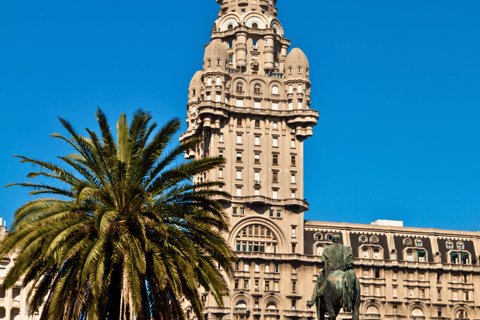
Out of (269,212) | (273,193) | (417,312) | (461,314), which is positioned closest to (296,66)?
(273,193)

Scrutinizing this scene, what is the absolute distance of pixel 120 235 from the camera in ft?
134

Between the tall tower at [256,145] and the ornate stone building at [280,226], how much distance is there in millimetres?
170

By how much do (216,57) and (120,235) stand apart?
93500 mm

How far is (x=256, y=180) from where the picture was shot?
128500mm

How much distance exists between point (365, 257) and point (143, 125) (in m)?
93.1

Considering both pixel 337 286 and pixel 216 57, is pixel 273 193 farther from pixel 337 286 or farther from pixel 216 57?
pixel 337 286

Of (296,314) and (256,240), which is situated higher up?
(256,240)

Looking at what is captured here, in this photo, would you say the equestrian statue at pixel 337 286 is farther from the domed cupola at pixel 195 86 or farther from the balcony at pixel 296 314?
the domed cupola at pixel 195 86

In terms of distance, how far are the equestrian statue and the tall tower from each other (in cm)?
8263

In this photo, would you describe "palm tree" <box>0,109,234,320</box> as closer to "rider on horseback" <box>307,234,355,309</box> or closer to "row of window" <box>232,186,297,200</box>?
"rider on horseback" <box>307,234,355,309</box>

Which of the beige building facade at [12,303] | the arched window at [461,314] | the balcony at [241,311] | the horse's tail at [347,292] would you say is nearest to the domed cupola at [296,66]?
the balcony at [241,311]

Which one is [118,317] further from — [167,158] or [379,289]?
[379,289]

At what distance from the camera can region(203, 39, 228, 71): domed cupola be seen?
131625 mm

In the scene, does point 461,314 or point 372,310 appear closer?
point 372,310
